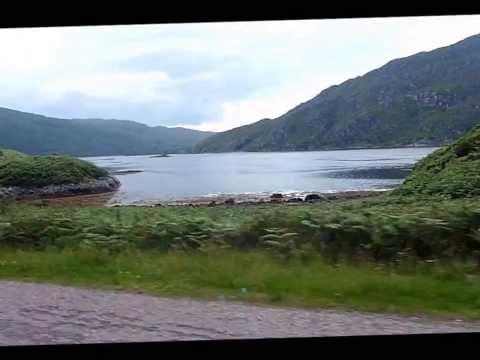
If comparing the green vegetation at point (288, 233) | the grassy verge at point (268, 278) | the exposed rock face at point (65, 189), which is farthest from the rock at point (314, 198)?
the grassy verge at point (268, 278)

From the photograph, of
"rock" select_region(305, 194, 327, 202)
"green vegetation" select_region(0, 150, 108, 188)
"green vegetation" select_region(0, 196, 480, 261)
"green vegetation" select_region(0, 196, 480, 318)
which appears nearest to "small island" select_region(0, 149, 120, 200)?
"green vegetation" select_region(0, 150, 108, 188)

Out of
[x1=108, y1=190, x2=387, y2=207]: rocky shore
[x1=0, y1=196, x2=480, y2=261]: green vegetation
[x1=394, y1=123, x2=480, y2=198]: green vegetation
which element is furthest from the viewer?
[x1=108, y1=190, x2=387, y2=207]: rocky shore

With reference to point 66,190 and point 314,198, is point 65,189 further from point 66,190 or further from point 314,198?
point 314,198

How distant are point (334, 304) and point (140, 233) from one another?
5315mm

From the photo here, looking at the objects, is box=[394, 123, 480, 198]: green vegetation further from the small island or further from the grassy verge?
the small island

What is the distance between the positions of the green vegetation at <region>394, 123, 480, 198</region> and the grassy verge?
54.1ft

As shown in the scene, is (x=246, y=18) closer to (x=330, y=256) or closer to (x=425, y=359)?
(x=425, y=359)

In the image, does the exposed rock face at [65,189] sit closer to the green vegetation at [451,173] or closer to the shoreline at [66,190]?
the shoreline at [66,190]

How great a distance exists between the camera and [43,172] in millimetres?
66125

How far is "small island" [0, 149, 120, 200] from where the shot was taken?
61.2 metres

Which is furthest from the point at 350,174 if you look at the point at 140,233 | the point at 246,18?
the point at 246,18

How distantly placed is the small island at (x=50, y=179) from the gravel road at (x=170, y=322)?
5435 centimetres

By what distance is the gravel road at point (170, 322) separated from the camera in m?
5.40

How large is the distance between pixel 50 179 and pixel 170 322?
62671mm
